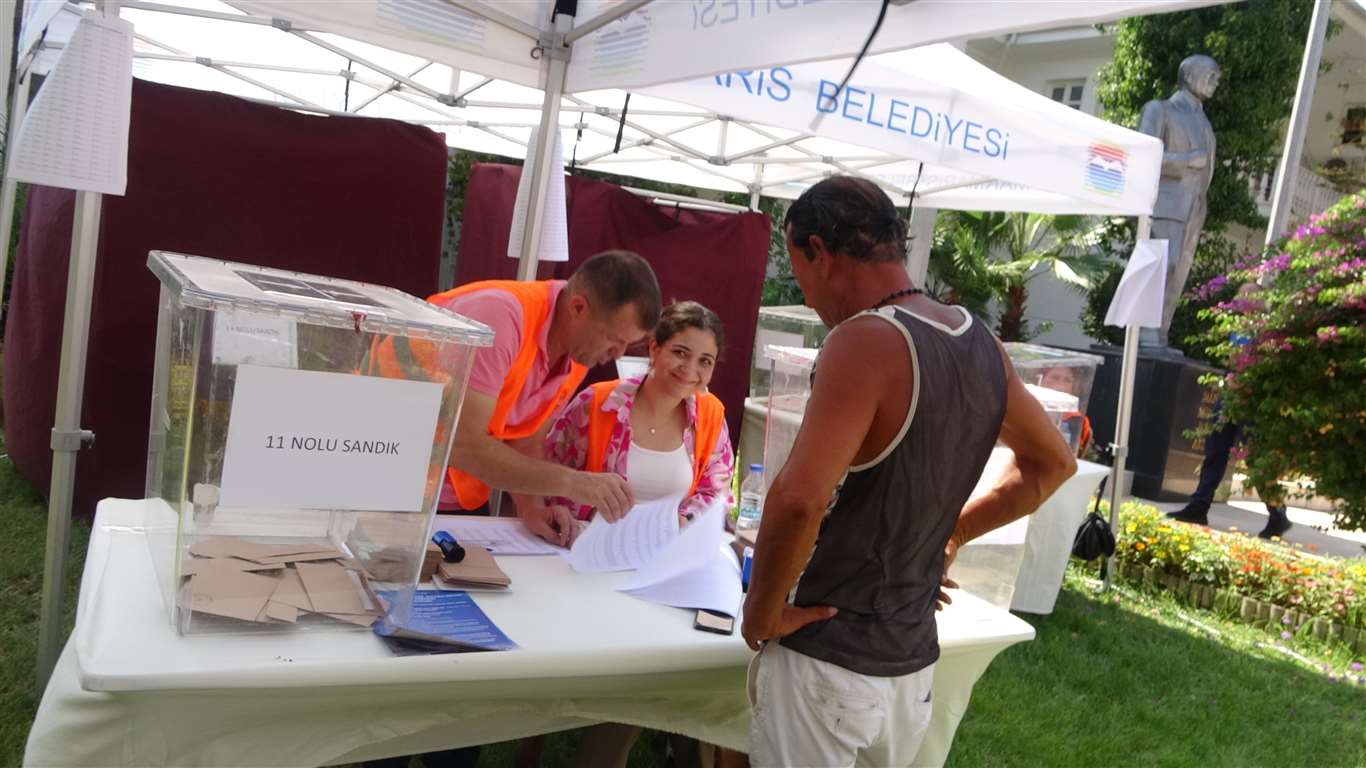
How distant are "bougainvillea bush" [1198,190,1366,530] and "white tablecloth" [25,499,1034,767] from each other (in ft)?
→ 18.5

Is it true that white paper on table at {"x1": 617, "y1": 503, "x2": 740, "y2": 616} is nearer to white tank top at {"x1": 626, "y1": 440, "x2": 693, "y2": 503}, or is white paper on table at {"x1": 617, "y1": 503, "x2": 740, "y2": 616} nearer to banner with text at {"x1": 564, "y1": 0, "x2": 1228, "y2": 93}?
white tank top at {"x1": 626, "y1": 440, "x2": 693, "y2": 503}

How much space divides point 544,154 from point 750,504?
146cm

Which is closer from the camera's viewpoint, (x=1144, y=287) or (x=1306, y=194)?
(x=1144, y=287)

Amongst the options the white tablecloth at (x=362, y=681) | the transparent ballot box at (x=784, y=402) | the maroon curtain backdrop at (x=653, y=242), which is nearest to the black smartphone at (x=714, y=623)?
the white tablecloth at (x=362, y=681)

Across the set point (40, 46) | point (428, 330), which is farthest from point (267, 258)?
point (428, 330)

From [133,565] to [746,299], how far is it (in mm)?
4158

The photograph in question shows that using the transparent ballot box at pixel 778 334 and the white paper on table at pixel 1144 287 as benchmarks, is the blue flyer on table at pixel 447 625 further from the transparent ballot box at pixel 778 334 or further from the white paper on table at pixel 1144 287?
the white paper on table at pixel 1144 287

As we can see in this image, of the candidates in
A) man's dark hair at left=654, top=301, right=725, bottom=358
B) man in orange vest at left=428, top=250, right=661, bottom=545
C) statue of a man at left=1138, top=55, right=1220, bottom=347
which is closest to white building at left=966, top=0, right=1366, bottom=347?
statue of a man at left=1138, top=55, right=1220, bottom=347

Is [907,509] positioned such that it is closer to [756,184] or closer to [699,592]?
[699,592]

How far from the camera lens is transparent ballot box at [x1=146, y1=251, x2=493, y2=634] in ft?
4.55

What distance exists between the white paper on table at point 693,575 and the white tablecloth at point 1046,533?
2.67 meters

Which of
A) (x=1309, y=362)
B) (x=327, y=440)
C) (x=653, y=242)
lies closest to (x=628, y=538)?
(x=327, y=440)

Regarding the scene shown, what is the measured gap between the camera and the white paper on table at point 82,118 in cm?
231

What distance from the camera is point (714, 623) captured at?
2004 millimetres
